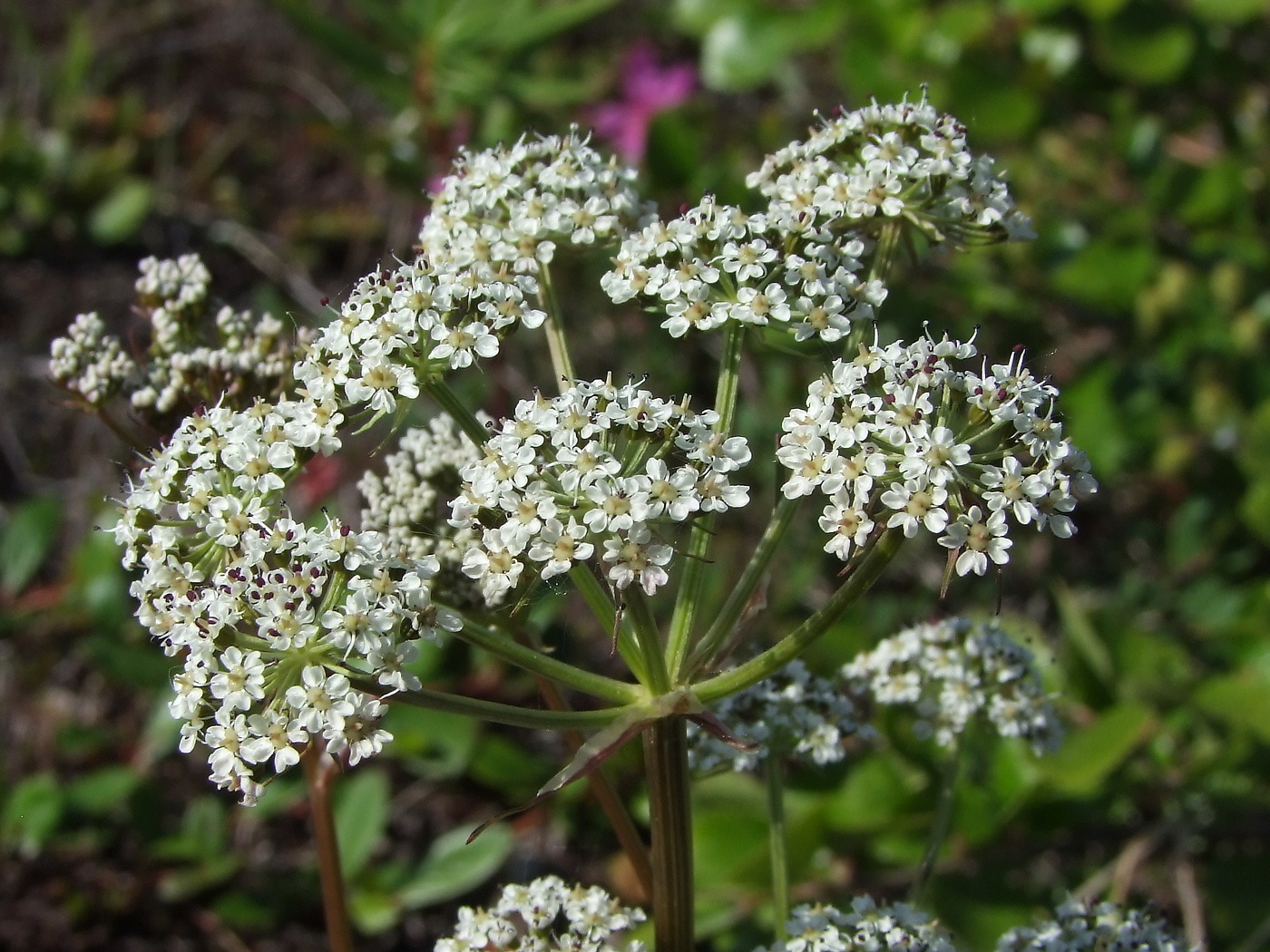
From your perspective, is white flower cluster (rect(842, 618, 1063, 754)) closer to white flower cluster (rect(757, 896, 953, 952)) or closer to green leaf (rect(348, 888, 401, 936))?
white flower cluster (rect(757, 896, 953, 952))

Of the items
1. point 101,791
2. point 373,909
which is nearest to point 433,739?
point 373,909

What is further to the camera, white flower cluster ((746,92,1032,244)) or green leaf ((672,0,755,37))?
green leaf ((672,0,755,37))

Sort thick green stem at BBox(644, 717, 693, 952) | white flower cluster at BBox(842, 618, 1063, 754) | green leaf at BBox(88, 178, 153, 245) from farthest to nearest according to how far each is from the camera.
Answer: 1. green leaf at BBox(88, 178, 153, 245)
2. white flower cluster at BBox(842, 618, 1063, 754)
3. thick green stem at BBox(644, 717, 693, 952)

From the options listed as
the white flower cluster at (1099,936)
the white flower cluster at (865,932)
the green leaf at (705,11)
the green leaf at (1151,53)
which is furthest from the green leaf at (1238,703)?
the green leaf at (705,11)

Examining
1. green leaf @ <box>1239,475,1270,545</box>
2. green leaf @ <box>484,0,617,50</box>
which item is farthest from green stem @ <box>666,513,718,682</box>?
green leaf @ <box>484,0,617,50</box>

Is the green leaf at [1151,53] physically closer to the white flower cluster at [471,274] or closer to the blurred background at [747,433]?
the blurred background at [747,433]

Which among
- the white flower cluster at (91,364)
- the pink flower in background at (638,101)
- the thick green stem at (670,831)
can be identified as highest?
the pink flower in background at (638,101)
